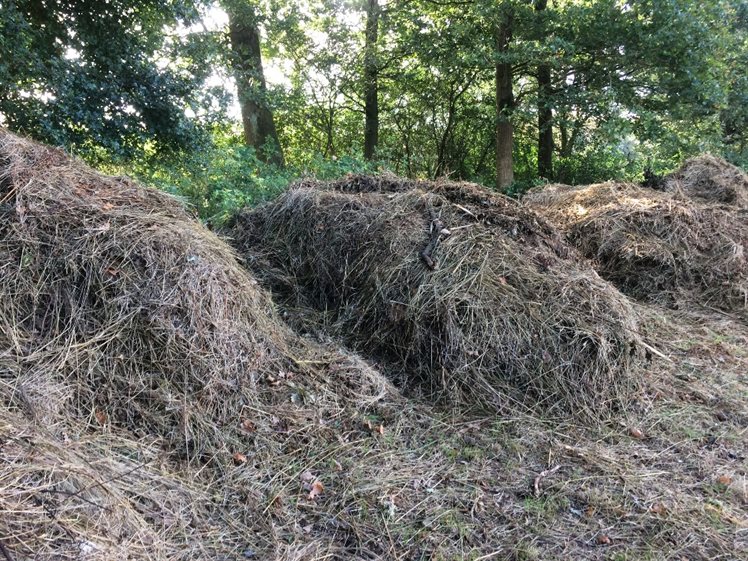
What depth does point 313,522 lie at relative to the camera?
2199 millimetres

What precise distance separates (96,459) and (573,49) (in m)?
8.32

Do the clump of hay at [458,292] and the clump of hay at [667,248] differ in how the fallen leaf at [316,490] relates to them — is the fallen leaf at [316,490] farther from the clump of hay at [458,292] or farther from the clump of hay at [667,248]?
the clump of hay at [667,248]

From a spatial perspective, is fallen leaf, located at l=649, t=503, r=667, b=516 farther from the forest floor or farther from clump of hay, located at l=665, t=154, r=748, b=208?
clump of hay, located at l=665, t=154, r=748, b=208

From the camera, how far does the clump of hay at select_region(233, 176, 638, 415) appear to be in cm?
317

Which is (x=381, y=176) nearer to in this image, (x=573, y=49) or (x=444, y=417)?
(x=444, y=417)

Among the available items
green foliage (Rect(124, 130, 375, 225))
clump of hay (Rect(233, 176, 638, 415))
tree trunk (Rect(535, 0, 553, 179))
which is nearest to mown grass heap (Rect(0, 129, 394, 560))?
clump of hay (Rect(233, 176, 638, 415))

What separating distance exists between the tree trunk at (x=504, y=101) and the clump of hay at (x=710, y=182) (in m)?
3.08

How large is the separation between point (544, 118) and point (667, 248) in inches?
226

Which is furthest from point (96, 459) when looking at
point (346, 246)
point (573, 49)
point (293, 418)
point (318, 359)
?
point (573, 49)

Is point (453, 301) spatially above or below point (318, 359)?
above

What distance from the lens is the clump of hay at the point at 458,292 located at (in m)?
3.17

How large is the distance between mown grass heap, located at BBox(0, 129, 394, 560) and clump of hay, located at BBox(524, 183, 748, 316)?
3275 millimetres

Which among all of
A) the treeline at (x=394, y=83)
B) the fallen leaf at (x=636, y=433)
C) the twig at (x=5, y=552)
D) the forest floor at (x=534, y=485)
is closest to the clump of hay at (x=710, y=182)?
the treeline at (x=394, y=83)

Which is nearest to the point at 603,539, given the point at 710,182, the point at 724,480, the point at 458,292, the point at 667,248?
the point at 724,480
